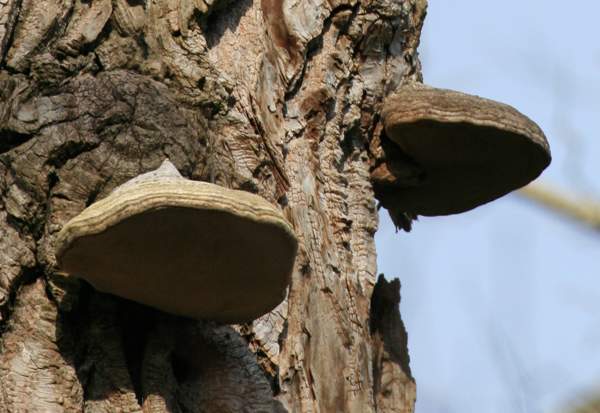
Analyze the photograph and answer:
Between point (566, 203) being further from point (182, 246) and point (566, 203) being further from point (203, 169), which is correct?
point (182, 246)

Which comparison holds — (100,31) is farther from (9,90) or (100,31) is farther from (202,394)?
(202,394)

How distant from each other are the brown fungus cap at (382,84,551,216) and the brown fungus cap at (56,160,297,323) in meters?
1.29

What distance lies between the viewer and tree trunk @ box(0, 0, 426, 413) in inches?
134

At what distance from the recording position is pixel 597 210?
18.5ft

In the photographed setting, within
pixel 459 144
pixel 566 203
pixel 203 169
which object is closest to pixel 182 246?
pixel 203 169

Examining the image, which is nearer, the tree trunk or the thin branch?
the tree trunk

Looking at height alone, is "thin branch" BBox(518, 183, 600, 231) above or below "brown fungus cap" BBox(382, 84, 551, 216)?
above

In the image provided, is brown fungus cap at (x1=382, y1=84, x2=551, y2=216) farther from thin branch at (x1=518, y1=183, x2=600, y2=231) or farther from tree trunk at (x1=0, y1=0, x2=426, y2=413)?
thin branch at (x1=518, y1=183, x2=600, y2=231)

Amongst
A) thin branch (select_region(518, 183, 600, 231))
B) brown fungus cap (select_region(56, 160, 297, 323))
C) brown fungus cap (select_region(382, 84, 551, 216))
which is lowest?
brown fungus cap (select_region(56, 160, 297, 323))

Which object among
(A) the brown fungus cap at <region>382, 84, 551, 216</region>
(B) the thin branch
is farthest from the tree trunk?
(B) the thin branch

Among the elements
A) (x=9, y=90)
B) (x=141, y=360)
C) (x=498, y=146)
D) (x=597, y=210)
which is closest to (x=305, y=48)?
(x=498, y=146)

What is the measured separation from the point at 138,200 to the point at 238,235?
265mm

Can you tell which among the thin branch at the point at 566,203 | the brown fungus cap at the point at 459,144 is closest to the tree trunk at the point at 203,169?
the brown fungus cap at the point at 459,144

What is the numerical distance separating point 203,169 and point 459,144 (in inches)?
48.3
